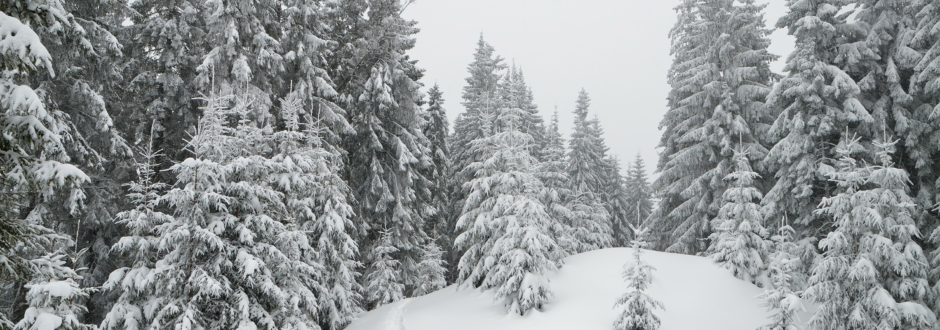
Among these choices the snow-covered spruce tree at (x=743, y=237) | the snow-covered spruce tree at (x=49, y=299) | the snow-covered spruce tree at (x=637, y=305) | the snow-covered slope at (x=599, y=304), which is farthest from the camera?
the snow-covered spruce tree at (x=743, y=237)

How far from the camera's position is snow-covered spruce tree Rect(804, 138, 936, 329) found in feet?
39.6

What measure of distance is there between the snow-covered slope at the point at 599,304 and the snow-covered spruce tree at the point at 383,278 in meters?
2.02

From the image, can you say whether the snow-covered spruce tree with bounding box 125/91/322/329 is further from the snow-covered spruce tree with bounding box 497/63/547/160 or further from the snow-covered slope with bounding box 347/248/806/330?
the snow-covered spruce tree with bounding box 497/63/547/160

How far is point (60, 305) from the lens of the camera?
8.25 meters

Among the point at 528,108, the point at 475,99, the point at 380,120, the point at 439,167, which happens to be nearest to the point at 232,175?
the point at 380,120

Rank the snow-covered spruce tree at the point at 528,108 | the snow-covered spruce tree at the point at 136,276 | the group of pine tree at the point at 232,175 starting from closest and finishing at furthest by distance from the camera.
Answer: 1. the group of pine tree at the point at 232,175
2. the snow-covered spruce tree at the point at 136,276
3. the snow-covered spruce tree at the point at 528,108

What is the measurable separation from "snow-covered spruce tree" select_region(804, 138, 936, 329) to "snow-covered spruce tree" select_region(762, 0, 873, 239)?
13.7 ft

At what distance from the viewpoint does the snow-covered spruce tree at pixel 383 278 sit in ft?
70.3

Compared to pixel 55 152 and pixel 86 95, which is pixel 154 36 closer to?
pixel 86 95

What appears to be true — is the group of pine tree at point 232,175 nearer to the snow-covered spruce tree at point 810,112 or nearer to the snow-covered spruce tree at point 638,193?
the snow-covered spruce tree at point 810,112

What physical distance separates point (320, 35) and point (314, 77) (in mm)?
3429

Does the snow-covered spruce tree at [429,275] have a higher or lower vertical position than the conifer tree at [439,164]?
lower

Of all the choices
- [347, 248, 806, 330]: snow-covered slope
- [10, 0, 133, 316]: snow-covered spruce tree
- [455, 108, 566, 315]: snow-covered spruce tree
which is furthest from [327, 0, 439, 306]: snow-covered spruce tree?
[10, 0, 133, 316]: snow-covered spruce tree

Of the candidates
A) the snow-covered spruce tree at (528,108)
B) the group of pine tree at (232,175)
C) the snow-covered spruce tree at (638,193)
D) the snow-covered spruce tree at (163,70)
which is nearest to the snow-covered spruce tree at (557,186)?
the group of pine tree at (232,175)
